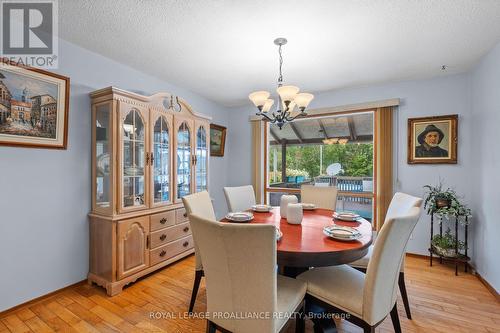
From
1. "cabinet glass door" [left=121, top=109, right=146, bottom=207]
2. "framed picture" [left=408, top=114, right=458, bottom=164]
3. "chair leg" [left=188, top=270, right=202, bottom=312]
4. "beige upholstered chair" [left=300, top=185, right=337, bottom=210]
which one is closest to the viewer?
"chair leg" [left=188, top=270, right=202, bottom=312]

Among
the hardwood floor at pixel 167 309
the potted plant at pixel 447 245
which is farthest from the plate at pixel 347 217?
the potted plant at pixel 447 245

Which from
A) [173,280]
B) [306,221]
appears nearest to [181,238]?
[173,280]

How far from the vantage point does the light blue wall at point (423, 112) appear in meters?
2.93

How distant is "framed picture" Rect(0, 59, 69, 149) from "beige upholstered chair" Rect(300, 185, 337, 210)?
2659 mm

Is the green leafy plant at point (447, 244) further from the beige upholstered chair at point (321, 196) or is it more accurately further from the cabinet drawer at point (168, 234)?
the cabinet drawer at point (168, 234)

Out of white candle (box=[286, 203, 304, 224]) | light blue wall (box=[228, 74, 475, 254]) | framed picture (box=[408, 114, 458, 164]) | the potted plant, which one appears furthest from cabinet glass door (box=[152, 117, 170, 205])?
the potted plant

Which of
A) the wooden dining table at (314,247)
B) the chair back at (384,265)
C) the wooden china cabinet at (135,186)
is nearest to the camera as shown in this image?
the chair back at (384,265)

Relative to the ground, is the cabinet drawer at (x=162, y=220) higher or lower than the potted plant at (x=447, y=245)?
higher

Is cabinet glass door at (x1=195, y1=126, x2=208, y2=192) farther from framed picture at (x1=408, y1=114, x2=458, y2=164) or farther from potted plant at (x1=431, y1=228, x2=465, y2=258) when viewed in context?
potted plant at (x1=431, y1=228, x2=465, y2=258)

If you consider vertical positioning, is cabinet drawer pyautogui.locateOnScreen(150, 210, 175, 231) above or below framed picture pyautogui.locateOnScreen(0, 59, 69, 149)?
below

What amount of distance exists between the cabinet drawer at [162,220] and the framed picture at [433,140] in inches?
126

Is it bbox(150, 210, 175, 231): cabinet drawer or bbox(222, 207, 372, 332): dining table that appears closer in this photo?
bbox(222, 207, 372, 332): dining table

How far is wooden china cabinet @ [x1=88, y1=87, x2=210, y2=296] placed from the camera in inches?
88.7

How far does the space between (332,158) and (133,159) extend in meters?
3.24
